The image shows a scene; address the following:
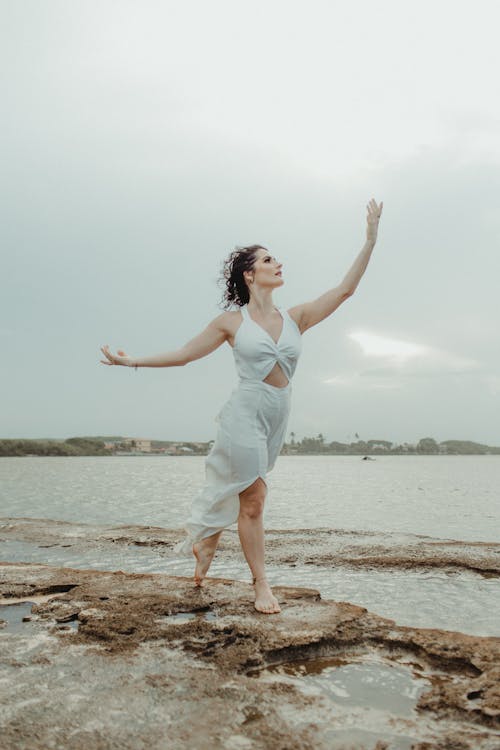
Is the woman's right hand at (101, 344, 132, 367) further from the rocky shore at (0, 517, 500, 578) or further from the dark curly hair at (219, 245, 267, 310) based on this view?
the rocky shore at (0, 517, 500, 578)

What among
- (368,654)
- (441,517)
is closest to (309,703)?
(368,654)

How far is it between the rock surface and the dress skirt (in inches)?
26.3

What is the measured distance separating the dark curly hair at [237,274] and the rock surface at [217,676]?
2379 mm

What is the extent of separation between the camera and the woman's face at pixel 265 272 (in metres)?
4.79

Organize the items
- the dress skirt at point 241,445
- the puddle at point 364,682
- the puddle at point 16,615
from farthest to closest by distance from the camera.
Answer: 1. the dress skirt at point 241,445
2. the puddle at point 16,615
3. the puddle at point 364,682

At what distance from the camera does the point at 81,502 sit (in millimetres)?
20750

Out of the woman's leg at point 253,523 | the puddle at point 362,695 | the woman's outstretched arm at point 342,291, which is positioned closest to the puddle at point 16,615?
the woman's leg at point 253,523

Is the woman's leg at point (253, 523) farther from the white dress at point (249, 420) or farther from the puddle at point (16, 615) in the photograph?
the puddle at point (16, 615)

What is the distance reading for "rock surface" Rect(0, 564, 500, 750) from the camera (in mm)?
2363

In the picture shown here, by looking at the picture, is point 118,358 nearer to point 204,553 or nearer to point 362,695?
point 204,553

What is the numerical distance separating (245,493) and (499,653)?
2.01 meters

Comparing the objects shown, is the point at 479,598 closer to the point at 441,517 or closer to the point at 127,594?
the point at 127,594

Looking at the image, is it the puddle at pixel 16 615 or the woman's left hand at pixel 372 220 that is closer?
the puddle at pixel 16 615

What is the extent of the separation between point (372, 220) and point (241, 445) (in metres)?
2.01
